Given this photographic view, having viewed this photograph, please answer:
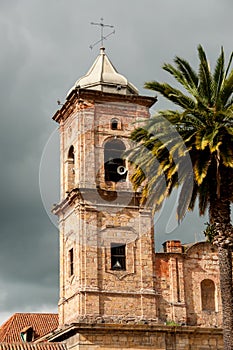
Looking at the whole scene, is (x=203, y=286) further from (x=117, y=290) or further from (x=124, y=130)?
(x=124, y=130)

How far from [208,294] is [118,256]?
5091mm

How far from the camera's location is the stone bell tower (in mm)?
35188

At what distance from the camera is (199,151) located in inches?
985

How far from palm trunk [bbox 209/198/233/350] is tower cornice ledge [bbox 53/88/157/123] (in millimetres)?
13946

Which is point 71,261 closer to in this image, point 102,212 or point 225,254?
point 102,212

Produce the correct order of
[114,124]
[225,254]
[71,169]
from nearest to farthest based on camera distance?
1. [225,254]
2. [114,124]
3. [71,169]

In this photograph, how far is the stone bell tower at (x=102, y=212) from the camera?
35.2 meters

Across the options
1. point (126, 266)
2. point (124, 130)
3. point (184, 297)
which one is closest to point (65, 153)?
point (124, 130)

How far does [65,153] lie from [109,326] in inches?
381

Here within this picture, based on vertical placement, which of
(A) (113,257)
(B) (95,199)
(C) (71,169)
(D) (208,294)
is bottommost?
A: (D) (208,294)

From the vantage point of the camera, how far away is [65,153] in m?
39.3

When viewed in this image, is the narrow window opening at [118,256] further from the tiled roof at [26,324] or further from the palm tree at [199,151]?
the tiled roof at [26,324]

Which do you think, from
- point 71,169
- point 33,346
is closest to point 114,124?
point 71,169

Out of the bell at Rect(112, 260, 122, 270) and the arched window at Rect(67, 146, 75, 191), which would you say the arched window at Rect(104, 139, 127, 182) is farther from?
the bell at Rect(112, 260, 122, 270)
